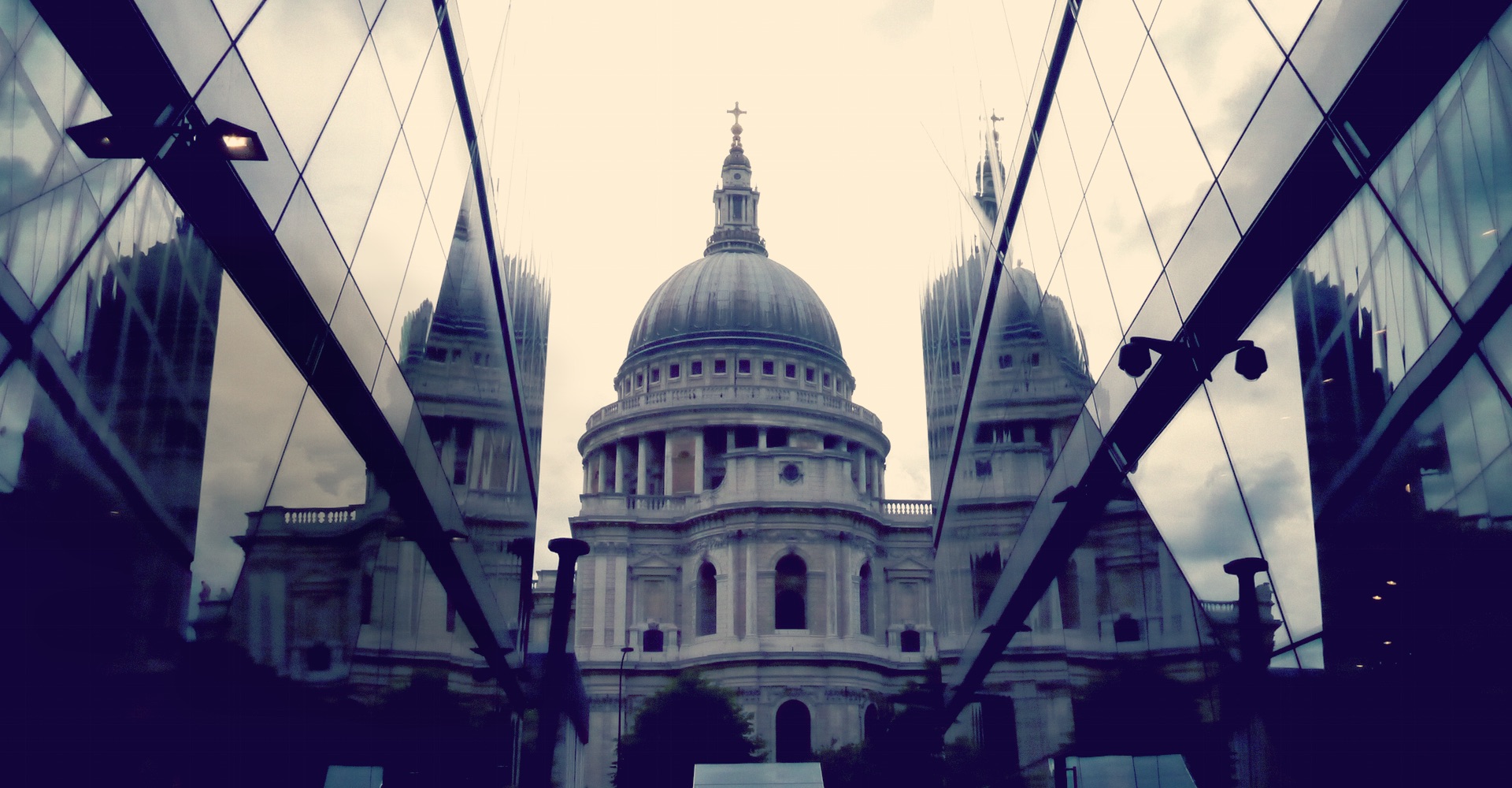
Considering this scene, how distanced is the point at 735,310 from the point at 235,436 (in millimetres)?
88836

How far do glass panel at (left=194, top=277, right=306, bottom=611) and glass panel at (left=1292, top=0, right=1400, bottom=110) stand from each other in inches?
279

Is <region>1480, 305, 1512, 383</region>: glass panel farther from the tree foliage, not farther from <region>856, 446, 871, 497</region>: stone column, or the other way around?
<region>856, 446, 871, 497</region>: stone column

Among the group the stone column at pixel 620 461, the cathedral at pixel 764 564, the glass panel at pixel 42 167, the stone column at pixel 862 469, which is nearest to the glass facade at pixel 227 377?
the glass panel at pixel 42 167

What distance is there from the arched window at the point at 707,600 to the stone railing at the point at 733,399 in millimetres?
16078

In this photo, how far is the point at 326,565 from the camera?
1148 centimetres

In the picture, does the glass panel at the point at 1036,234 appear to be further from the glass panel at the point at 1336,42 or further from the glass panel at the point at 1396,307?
the glass panel at the point at 1396,307

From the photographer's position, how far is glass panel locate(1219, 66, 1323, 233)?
26.3 ft

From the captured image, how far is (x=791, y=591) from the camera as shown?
72562 millimetres

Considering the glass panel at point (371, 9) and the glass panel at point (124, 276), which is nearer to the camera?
the glass panel at point (124, 276)

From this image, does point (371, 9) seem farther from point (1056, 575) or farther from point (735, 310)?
point (735, 310)

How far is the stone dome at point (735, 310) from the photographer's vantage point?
315 feet

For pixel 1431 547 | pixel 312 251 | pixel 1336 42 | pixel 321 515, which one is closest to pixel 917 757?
pixel 321 515

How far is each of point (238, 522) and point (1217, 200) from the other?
295 inches

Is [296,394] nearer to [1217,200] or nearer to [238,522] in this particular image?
[238,522]
